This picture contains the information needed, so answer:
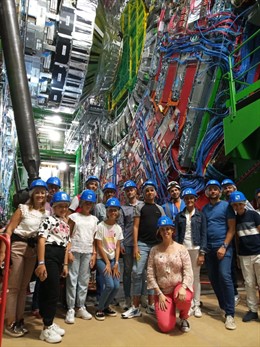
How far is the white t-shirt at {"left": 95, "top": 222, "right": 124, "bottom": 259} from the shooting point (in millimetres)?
2910

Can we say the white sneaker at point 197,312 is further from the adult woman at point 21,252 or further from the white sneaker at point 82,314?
the adult woman at point 21,252

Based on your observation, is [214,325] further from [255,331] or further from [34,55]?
[34,55]

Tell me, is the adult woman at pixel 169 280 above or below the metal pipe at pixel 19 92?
below

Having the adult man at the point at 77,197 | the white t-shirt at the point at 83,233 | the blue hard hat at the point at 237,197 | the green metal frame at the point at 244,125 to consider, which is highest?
the green metal frame at the point at 244,125

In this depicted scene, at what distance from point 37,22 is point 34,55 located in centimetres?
76

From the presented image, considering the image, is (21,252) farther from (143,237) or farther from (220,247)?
(220,247)

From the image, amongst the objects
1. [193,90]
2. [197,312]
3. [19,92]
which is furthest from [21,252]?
[193,90]

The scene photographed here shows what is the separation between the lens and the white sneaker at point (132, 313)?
2.76 metres

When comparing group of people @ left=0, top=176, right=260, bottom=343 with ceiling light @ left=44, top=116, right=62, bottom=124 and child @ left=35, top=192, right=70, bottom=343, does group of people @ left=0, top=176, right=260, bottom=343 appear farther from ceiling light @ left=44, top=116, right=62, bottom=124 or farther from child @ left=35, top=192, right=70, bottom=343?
ceiling light @ left=44, top=116, right=62, bottom=124

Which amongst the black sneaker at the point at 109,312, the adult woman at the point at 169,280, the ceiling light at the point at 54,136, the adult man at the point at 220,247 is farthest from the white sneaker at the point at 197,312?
the ceiling light at the point at 54,136

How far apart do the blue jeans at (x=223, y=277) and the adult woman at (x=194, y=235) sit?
0.13 metres

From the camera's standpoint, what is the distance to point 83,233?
2.80 metres

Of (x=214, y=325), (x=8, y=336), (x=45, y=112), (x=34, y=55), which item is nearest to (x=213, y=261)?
(x=214, y=325)

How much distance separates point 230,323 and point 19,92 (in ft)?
12.7
